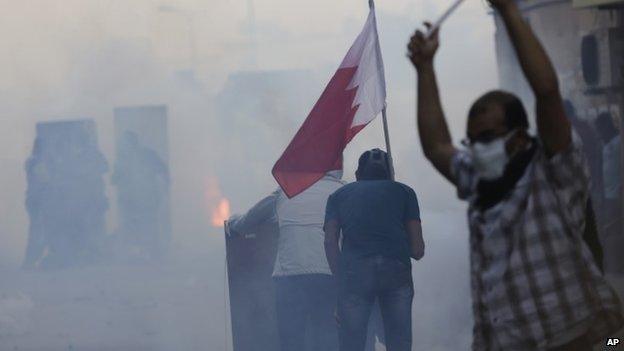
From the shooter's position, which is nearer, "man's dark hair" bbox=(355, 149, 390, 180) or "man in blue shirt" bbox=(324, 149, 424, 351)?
"man in blue shirt" bbox=(324, 149, 424, 351)

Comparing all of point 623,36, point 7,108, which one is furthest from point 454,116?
point 7,108

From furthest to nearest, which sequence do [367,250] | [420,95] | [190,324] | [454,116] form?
[454,116] < [190,324] < [367,250] < [420,95]

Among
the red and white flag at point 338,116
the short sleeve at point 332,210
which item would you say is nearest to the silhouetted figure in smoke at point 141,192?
the red and white flag at point 338,116

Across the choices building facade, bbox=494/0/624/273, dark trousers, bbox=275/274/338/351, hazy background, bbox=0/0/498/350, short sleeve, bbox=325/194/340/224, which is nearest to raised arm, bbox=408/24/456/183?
short sleeve, bbox=325/194/340/224

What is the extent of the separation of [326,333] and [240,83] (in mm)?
5722

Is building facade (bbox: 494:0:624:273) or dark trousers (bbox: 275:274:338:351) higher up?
building facade (bbox: 494:0:624:273)

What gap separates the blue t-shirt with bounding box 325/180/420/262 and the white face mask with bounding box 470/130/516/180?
10.4 feet

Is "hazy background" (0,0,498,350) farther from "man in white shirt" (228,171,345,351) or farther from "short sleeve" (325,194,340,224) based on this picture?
"short sleeve" (325,194,340,224)

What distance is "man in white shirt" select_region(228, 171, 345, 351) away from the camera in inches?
272

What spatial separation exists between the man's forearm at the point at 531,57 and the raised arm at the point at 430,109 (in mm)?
298

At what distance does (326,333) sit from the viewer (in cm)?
713

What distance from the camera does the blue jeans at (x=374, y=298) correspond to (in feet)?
20.9

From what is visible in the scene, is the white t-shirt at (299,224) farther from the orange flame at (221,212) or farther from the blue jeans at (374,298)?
the orange flame at (221,212)

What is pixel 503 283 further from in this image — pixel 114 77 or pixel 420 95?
pixel 114 77
